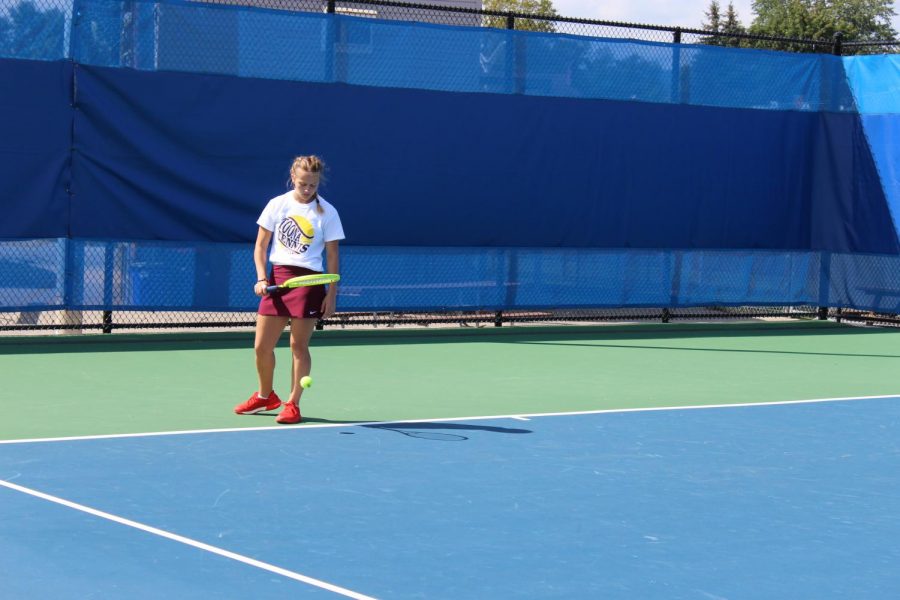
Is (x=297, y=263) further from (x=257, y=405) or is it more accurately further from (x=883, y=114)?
(x=883, y=114)

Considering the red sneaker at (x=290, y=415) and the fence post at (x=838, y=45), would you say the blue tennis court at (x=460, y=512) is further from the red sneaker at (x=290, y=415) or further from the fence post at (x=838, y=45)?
the fence post at (x=838, y=45)

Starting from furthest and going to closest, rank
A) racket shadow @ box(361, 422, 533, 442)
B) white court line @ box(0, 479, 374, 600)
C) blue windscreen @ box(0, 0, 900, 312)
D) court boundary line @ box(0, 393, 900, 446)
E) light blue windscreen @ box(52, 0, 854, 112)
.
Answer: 1. light blue windscreen @ box(52, 0, 854, 112)
2. blue windscreen @ box(0, 0, 900, 312)
3. racket shadow @ box(361, 422, 533, 442)
4. court boundary line @ box(0, 393, 900, 446)
5. white court line @ box(0, 479, 374, 600)

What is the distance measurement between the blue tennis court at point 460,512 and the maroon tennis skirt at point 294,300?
28.7 inches

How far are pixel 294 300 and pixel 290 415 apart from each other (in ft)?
2.33

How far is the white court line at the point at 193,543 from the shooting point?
533cm

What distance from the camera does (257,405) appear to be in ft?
30.7

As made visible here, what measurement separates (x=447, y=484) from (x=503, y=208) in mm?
7930

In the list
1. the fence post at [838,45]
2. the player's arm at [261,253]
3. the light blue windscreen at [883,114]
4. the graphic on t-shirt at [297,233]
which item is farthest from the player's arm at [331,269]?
the fence post at [838,45]

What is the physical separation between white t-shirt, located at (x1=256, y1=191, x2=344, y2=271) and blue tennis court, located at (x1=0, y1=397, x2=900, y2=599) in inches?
42.1

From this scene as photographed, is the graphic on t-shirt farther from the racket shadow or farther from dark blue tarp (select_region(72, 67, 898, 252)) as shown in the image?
dark blue tarp (select_region(72, 67, 898, 252))

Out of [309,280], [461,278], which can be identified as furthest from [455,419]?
[461,278]

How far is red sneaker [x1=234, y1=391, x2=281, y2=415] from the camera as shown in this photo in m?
9.35

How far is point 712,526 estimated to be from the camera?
21.4 feet

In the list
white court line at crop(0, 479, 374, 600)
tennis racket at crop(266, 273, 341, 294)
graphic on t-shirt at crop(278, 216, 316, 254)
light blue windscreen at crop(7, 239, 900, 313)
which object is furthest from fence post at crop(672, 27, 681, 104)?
white court line at crop(0, 479, 374, 600)
